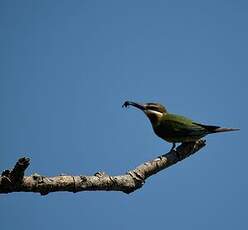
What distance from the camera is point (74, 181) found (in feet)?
18.7

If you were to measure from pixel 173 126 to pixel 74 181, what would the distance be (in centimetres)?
734

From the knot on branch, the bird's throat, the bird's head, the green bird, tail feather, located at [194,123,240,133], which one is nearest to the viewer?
the knot on branch

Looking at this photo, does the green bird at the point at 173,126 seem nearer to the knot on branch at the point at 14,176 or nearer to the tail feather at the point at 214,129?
the tail feather at the point at 214,129

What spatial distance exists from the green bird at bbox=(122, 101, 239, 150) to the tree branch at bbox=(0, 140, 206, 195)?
465 centimetres

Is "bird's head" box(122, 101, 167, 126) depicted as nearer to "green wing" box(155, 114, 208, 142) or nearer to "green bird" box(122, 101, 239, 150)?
"green bird" box(122, 101, 239, 150)

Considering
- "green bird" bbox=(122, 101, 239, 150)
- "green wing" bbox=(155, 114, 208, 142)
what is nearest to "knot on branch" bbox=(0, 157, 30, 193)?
"green bird" bbox=(122, 101, 239, 150)

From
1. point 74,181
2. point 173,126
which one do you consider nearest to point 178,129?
point 173,126

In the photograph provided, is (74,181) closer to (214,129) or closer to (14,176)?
(14,176)

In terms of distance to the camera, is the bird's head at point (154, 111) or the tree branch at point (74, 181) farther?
the bird's head at point (154, 111)

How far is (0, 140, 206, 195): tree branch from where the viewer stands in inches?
204

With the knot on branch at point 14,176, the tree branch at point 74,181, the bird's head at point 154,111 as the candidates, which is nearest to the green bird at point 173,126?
→ the bird's head at point 154,111

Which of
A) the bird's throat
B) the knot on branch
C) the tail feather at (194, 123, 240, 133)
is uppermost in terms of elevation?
the bird's throat

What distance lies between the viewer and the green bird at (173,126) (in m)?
11.8

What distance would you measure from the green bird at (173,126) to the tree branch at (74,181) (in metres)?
4.65
